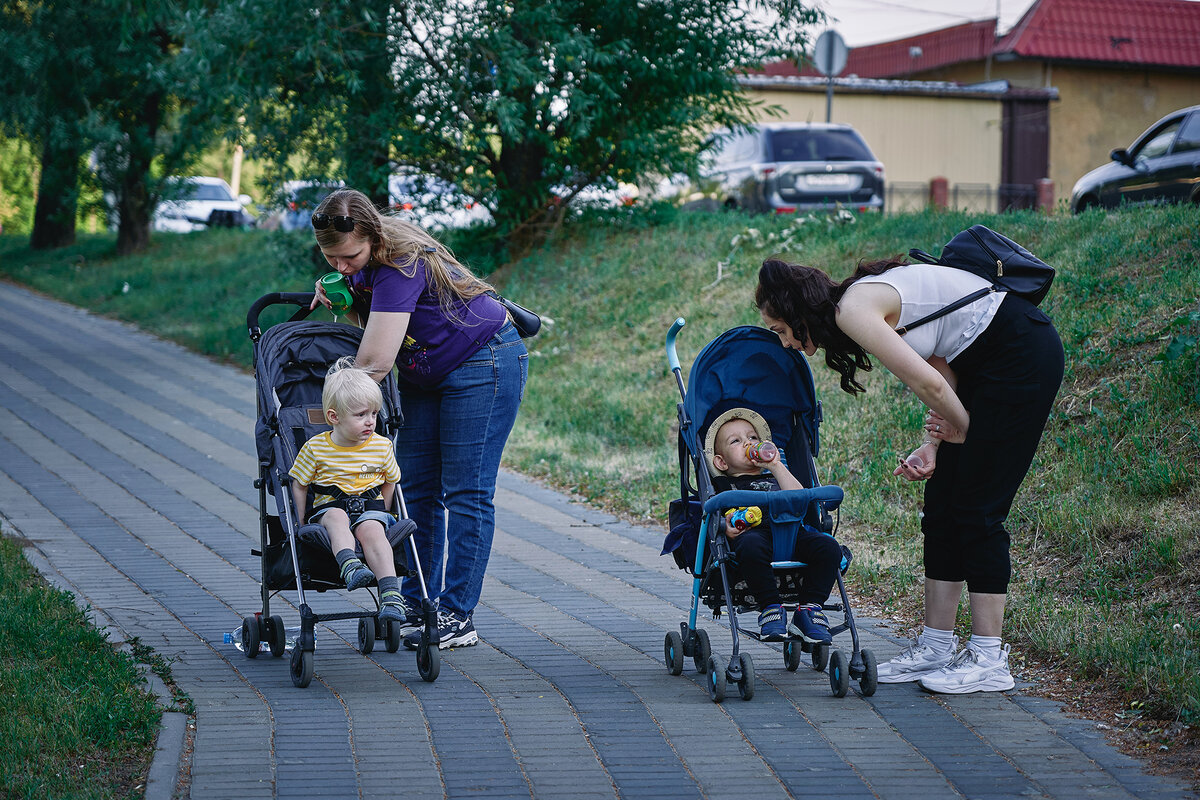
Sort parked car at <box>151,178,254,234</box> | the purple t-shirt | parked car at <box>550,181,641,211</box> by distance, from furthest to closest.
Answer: parked car at <box>151,178,254,234</box> → parked car at <box>550,181,641,211</box> → the purple t-shirt

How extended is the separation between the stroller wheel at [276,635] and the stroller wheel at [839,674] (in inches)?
85.9

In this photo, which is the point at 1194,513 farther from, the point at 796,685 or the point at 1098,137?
the point at 1098,137

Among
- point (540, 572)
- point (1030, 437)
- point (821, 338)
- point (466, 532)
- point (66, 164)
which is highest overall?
point (66, 164)

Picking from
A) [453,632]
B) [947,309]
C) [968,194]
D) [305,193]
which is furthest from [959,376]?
[968,194]

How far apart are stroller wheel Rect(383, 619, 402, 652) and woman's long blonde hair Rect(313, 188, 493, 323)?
124 cm

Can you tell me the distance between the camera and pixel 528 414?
36.7 ft

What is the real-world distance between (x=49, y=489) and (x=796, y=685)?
577cm

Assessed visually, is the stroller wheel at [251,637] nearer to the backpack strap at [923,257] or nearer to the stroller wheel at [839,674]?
the stroller wheel at [839,674]

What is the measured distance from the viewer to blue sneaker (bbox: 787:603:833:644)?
4.73 meters

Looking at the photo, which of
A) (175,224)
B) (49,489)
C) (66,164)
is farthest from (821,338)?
(175,224)

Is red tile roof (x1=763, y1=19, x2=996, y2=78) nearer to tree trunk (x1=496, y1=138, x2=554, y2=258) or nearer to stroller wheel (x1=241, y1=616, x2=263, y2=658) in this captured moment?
tree trunk (x1=496, y1=138, x2=554, y2=258)

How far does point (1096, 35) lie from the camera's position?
1245 inches

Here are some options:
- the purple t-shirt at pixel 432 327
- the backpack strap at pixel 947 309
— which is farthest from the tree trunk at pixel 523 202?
the backpack strap at pixel 947 309

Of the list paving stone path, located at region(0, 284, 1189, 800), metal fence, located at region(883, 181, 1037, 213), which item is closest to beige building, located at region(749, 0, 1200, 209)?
metal fence, located at region(883, 181, 1037, 213)
